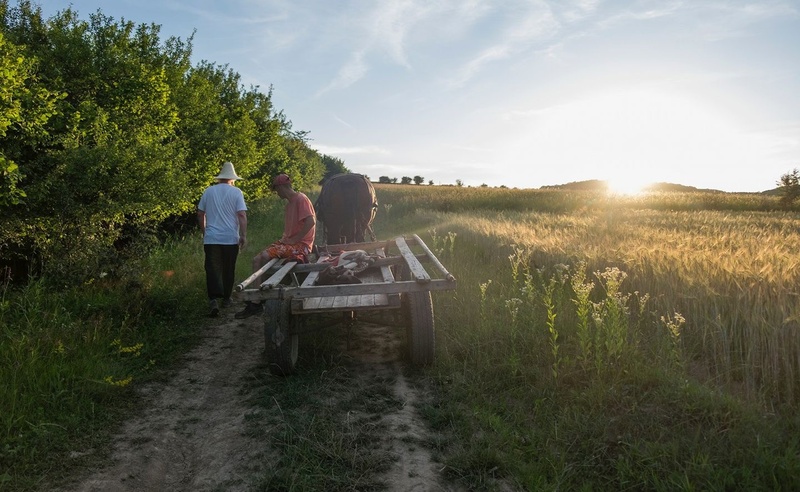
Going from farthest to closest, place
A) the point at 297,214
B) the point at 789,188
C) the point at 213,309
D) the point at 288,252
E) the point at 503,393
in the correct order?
1. the point at 789,188
2. the point at 213,309
3. the point at 297,214
4. the point at 288,252
5. the point at 503,393

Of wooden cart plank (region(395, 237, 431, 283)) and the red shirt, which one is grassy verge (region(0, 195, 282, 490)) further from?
wooden cart plank (region(395, 237, 431, 283))

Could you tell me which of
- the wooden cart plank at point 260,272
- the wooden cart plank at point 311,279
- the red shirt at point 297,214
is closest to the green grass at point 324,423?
the wooden cart plank at point 311,279

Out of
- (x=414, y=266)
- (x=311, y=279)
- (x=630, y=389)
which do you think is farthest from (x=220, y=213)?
(x=630, y=389)

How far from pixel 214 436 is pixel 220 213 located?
426 centimetres

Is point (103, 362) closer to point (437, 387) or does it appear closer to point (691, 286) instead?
point (437, 387)

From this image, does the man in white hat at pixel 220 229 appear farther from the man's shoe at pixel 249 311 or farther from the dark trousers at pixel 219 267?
the man's shoe at pixel 249 311

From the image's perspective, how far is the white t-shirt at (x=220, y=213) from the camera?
7.48m

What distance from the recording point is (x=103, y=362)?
5.16 m

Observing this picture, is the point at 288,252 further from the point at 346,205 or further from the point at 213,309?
the point at 346,205

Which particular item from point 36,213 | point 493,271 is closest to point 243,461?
point 493,271

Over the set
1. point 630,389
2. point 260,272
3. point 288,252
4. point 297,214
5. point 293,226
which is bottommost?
point 630,389

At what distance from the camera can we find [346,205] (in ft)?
29.9

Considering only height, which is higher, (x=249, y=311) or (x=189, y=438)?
(x=249, y=311)

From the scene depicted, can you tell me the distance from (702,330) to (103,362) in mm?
5913
